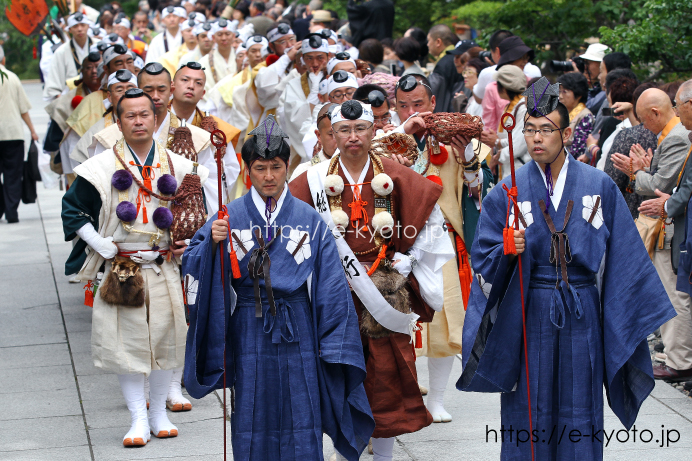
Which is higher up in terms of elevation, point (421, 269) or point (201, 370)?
point (421, 269)

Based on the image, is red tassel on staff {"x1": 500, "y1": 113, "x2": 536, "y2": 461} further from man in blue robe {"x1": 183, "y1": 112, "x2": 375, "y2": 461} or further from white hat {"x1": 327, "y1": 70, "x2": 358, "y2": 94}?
white hat {"x1": 327, "y1": 70, "x2": 358, "y2": 94}

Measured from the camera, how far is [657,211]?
5.93 meters

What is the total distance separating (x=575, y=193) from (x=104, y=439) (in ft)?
9.85

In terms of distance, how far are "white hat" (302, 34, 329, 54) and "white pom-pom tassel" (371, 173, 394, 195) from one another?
395cm

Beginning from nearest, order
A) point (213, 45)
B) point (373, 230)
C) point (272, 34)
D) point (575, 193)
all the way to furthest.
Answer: point (575, 193) → point (373, 230) → point (272, 34) → point (213, 45)

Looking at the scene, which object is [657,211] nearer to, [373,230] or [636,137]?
[636,137]

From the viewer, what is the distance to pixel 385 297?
4.43m

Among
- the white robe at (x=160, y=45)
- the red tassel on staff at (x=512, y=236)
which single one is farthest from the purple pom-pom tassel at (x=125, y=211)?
the white robe at (x=160, y=45)

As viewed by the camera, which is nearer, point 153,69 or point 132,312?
point 132,312

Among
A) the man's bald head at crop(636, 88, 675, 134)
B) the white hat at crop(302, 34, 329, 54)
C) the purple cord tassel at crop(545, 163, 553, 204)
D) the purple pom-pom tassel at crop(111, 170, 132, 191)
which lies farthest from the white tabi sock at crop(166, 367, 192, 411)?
the man's bald head at crop(636, 88, 675, 134)

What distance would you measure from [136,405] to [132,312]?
533 mm

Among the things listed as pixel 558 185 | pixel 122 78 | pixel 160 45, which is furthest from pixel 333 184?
pixel 160 45

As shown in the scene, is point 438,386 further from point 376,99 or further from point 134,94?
point 134,94

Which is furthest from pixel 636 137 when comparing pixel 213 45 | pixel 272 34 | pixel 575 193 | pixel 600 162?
pixel 213 45
